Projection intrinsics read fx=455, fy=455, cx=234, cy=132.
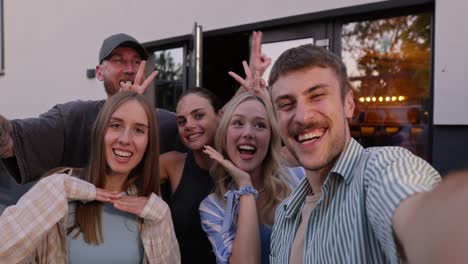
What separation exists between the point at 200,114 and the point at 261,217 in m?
0.87

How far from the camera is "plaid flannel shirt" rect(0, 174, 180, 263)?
1732 millimetres

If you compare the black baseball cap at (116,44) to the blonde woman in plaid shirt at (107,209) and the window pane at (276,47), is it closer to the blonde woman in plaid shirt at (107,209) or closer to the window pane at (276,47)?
the blonde woman in plaid shirt at (107,209)

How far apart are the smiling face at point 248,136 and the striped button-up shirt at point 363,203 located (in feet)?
3.44

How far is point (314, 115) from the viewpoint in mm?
1468

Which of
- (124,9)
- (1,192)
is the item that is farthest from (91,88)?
(1,192)

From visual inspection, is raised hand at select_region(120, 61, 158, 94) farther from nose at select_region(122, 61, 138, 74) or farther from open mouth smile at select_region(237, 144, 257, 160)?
open mouth smile at select_region(237, 144, 257, 160)

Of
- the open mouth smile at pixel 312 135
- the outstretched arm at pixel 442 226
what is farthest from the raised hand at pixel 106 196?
the outstretched arm at pixel 442 226

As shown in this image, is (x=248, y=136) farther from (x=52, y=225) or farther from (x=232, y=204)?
(x=52, y=225)

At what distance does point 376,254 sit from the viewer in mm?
1149

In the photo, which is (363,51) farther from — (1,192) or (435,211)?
(435,211)

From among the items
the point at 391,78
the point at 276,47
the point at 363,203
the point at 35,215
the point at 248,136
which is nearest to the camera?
the point at 363,203

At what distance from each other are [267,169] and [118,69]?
4.34 feet

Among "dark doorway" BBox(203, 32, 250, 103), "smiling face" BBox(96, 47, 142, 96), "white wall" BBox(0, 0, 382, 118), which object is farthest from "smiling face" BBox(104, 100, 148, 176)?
"dark doorway" BBox(203, 32, 250, 103)

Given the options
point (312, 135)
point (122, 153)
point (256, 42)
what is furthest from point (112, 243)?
point (256, 42)
